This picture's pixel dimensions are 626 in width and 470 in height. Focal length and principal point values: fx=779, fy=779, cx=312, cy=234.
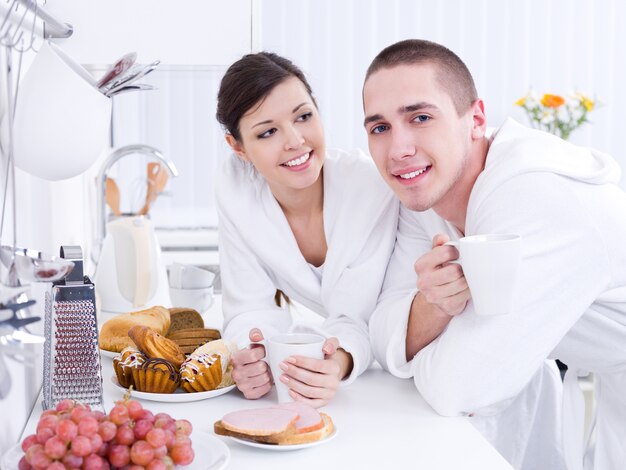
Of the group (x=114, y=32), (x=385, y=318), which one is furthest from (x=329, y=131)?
(x=385, y=318)

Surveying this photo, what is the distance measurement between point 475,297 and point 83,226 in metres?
1.89

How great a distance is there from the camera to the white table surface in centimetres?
96

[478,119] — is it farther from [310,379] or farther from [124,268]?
[124,268]

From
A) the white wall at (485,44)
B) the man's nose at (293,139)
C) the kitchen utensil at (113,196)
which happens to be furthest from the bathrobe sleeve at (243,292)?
the white wall at (485,44)

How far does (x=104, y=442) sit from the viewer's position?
31.4 inches

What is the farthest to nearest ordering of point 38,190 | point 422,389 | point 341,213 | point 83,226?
point 83,226 < point 341,213 < point 38,190 < point 422,389

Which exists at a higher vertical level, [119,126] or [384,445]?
[119,126]

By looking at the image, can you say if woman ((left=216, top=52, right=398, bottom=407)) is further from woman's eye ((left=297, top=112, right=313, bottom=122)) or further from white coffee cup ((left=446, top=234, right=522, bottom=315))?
white coffee cup ((left=446, top=234, right=522, bottom=315))

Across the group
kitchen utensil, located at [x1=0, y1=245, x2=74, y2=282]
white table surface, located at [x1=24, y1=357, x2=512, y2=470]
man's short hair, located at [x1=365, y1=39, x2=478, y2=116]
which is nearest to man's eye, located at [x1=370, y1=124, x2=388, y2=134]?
man's short hair, located at [x1=365, y1=39, x2=478, y2=116]

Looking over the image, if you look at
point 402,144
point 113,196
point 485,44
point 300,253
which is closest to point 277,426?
point 402,144

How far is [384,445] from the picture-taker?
Answer: 102 cm

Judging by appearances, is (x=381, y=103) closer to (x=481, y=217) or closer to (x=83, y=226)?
(x=481, y=217)

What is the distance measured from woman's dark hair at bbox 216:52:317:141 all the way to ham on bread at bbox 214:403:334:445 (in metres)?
0.77

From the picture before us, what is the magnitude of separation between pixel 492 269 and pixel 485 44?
3073mm
